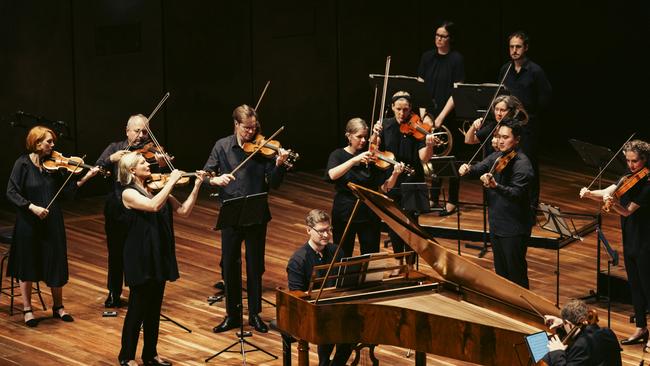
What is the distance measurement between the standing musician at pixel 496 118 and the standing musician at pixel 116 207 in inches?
91.6

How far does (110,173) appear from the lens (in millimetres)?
7625

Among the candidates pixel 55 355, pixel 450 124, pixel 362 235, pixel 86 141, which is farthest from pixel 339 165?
pixel 450 124

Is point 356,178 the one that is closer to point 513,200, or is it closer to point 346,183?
point 346,183

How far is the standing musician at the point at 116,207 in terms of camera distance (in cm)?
759

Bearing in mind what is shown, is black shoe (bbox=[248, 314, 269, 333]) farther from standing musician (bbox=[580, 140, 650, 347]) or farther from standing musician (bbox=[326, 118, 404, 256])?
standing musician (bbox=[580, 140, 650, 347])

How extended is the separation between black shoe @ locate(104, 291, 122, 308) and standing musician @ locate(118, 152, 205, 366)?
126 centimetres

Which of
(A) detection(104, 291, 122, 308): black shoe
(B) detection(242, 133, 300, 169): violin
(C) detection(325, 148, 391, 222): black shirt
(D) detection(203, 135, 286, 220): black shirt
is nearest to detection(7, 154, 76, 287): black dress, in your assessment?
(A) detection(104, 291, 122, 308): black shoe

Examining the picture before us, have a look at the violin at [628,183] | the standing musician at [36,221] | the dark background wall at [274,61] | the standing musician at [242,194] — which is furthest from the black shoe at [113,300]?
the violin at [628,183]

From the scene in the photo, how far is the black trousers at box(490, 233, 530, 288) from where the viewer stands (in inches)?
280

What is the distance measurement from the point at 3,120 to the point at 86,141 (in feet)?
2.74

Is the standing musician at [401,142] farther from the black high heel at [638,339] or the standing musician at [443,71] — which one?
the black high heel at [638,339]

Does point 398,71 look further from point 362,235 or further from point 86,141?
point 362,235

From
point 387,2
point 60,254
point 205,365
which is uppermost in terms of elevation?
point 387,2

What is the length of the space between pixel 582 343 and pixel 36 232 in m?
3.79
